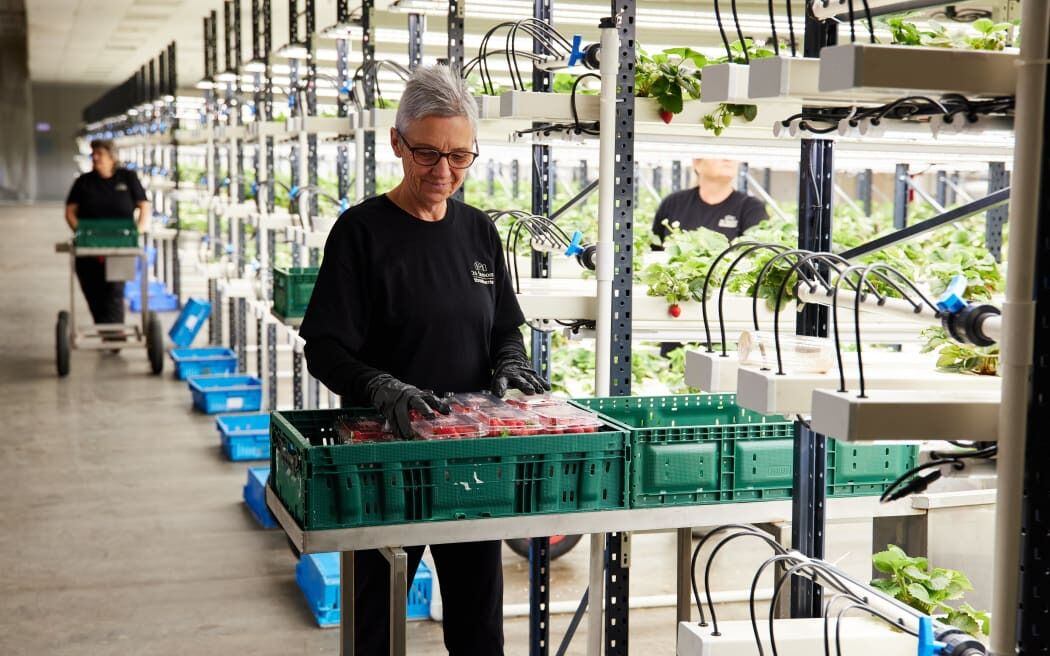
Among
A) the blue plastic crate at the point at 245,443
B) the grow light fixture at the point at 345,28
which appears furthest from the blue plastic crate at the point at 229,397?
the grow light fixture at the point at 345,28

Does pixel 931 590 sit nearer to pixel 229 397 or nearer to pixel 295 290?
pixel 295 290

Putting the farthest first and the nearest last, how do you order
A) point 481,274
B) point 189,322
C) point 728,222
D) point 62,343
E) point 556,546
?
point 189,322 < point 62,343 < point 728,222 < point 556,546 < point 481,274

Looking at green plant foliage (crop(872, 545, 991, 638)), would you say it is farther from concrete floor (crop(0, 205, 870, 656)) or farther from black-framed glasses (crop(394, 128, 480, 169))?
concrete floor (crop(0, 205, 870, 656))

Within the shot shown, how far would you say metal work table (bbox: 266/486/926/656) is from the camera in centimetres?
228

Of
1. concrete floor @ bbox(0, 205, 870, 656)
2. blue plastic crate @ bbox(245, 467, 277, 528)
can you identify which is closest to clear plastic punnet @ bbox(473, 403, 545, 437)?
concrete floor @ bbox(0, 205, 870, 656)

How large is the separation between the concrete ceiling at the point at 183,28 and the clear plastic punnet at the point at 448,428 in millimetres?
2239

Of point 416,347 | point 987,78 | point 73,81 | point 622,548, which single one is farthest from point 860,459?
point 73,81

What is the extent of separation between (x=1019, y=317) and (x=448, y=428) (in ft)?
3.80

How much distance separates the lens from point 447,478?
2318 millimetres

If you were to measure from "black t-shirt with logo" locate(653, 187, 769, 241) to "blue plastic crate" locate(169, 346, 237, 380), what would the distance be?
4.30 metres

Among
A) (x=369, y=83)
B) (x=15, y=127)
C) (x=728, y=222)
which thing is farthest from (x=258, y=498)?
(x=15, y=127)

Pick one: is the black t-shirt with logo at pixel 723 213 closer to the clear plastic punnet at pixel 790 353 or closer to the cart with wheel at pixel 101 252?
the clear plastic punnet at pixel 790 353

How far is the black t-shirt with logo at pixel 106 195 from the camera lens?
31.4 feet

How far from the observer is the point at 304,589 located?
14.8ft
